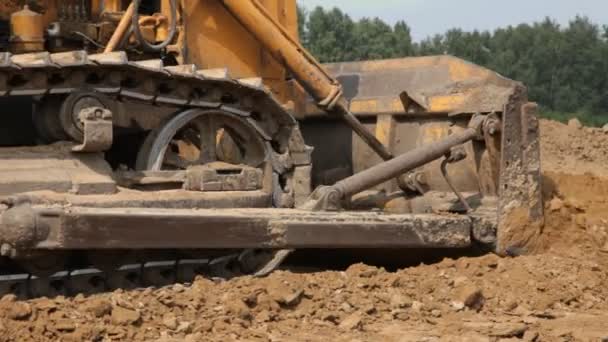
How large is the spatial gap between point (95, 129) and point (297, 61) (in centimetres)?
196

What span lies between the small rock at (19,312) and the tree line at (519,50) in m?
33.2

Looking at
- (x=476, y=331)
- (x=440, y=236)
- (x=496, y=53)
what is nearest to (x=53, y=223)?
(x=476, y=331)

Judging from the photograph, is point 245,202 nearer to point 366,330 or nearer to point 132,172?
point 132,172

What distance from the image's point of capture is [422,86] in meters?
8.57

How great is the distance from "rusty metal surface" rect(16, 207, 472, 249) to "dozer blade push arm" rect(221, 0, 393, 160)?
1.08m

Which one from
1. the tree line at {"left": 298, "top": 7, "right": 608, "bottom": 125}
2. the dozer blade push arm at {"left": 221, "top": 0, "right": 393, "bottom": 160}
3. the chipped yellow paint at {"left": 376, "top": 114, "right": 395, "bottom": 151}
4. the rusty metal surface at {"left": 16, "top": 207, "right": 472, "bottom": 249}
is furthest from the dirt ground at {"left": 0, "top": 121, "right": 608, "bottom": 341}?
the tree line at {"left": 298, "top": 7, "right": 608, "bottom": 125}

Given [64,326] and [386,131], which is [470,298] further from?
[64,326]

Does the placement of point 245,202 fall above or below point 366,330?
above

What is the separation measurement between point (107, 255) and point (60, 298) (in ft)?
2.04

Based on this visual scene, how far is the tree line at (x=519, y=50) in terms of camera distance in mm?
40500

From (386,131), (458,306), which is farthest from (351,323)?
(386,131)

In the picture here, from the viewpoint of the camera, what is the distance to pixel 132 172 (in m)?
6.63

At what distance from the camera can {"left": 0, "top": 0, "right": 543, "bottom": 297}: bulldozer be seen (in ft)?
19.8

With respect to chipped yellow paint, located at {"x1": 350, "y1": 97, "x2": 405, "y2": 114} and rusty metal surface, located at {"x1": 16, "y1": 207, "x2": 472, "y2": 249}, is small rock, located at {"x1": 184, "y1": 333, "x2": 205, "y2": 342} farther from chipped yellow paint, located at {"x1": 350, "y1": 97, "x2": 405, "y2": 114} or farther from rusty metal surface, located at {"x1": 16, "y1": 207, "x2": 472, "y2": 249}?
chipped yellow paint, located at {"x1": 350, "y1": 97, "x2": 405, "y2": 114}
